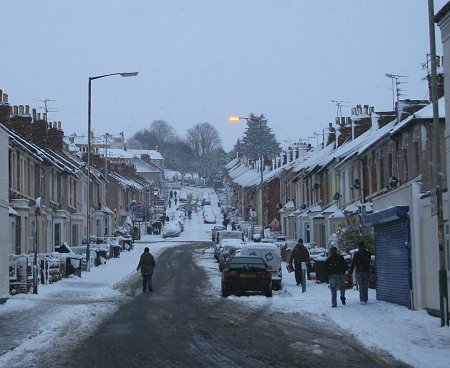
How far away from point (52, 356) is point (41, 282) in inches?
743

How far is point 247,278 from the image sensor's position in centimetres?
2808

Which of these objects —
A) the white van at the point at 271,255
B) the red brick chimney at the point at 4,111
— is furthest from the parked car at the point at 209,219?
the white van at the point at 271,255

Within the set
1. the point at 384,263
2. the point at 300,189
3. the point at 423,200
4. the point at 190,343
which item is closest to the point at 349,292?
the point at 384,263

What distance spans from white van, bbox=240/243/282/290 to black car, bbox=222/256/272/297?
3589 millimetres

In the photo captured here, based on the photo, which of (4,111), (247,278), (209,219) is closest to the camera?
(247,278)

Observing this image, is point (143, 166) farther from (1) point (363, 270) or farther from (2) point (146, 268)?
(1) point (363, 270)

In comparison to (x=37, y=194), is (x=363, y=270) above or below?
below

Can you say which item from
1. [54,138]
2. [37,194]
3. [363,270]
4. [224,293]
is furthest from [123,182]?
[363,270]

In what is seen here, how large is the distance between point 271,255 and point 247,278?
16.7 ft

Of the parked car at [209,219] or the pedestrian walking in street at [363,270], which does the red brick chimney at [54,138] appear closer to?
the pedestrian walking in street at [363,270]

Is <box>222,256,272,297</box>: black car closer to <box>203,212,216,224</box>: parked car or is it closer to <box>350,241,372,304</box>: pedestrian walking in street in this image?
<box>350,241,372,304</box>: pedestrian walking in street

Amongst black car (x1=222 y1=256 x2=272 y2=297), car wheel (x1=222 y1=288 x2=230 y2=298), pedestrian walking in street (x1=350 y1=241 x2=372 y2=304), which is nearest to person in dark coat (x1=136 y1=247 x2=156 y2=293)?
car wheel (x1=222 y1=288 x2=230 y2=298)

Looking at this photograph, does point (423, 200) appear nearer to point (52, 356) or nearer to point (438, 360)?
point (438, 360)

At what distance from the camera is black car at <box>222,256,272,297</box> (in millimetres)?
27953
